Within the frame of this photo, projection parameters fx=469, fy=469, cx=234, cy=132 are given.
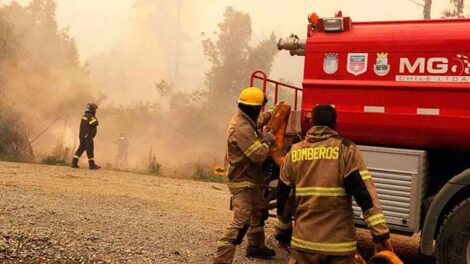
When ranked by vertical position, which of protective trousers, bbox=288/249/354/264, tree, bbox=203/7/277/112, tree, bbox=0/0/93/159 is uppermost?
tree, bbox=203/7/277/112

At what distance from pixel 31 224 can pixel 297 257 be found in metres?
3.32

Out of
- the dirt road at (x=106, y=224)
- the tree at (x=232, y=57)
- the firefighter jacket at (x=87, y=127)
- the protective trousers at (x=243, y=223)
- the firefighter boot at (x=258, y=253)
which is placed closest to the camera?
the protective trousers at (x=243, y=223)

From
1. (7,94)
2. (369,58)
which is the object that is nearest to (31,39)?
(7,94)

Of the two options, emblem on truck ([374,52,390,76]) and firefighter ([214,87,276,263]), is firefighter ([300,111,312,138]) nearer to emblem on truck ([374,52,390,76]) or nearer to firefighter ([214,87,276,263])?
firefighter ([214,87,276,263])

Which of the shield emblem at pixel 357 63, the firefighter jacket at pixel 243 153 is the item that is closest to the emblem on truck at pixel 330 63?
the shield emblem at pixel 357 63

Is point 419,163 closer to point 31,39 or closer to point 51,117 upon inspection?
point 51,117

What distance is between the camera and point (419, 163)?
422 cm

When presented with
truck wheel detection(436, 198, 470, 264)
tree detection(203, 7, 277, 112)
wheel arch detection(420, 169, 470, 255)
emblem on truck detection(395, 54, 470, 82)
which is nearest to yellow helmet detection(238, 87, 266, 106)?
emblem on truck detection(395, 54, 470, 82)

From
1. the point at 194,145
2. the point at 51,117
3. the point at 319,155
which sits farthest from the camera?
the point at 194,145

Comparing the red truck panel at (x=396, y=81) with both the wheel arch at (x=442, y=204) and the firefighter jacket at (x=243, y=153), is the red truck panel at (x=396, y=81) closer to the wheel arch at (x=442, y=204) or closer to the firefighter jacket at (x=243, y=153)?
the wheel arch at (x=442, y=204)

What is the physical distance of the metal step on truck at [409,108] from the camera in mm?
4039

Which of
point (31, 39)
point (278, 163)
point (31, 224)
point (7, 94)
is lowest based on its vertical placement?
point (31, 224)

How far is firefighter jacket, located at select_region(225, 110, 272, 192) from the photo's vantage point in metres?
4.50

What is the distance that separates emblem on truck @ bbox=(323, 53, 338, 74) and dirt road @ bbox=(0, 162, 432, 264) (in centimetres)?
210
